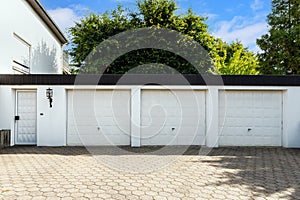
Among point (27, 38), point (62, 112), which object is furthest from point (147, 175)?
point (27, 38)

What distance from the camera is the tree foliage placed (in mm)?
16078

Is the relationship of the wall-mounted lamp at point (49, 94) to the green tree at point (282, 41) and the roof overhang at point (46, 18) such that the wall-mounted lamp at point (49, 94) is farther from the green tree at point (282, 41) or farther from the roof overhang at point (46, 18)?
the green tree at point (282, 41)

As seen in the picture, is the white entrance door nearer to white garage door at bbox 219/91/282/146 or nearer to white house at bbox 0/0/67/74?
white house at bbox 0/0/67/74

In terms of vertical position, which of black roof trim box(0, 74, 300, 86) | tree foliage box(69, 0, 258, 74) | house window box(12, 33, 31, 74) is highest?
tree foliage box(69, 0, 258, 74)

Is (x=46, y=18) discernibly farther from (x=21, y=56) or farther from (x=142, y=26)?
(x=142, y=26)

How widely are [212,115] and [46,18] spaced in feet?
37.0

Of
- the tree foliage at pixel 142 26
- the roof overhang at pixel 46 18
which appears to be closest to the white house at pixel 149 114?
the roof overhang at pixel 46 18

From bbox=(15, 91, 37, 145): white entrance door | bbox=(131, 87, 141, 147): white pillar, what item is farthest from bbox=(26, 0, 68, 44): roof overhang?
bbox=(131, 87, 141, 147): white pillar

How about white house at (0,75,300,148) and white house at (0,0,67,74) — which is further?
white house at (0,0,67,74)

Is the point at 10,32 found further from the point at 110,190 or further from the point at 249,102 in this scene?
the point at 249,102

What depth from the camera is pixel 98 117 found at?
9.37 metres

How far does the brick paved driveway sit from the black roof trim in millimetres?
2396

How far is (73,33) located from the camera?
17688 millimetres

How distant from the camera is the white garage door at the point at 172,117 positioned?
30.6 ft
